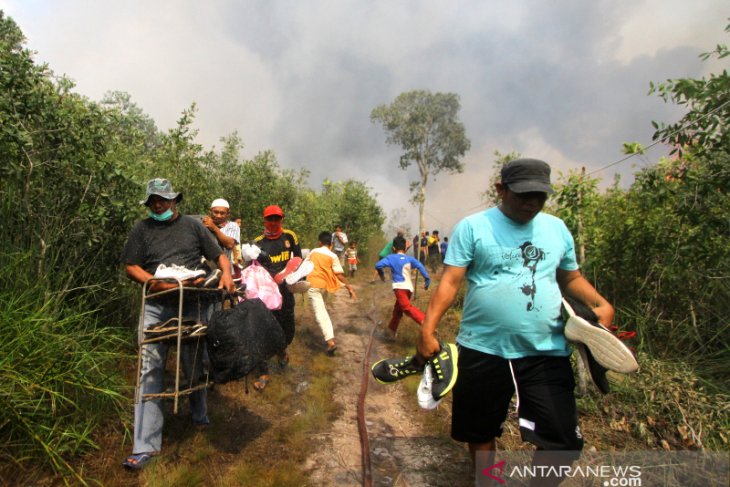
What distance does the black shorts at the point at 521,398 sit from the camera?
232cm

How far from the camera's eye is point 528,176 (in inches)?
96.2

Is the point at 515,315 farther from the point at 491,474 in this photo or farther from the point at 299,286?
the point at 299,286

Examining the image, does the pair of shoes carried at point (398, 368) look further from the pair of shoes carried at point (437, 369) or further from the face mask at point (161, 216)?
the face mask at point (161, 216)

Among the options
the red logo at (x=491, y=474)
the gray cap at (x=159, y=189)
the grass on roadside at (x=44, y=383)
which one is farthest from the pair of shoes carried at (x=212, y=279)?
the red logo at (x=491, y=474)

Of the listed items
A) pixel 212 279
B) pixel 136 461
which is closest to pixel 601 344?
pixel 212 279

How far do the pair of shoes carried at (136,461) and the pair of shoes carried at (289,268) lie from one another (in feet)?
9.16

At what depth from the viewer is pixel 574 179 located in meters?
4.92

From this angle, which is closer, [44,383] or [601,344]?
[601,344]

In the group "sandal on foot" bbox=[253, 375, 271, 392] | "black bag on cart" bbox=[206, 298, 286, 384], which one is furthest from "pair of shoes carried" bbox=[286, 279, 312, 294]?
"black bag on cart" bbox=[206, 298, 286, 384]

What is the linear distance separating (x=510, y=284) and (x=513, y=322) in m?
0.22

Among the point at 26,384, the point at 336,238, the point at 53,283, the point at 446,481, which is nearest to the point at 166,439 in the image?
the point at 26,384

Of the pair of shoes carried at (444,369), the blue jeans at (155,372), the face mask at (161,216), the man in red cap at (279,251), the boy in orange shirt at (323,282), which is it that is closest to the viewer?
the pair of shoes carried at (444,369)

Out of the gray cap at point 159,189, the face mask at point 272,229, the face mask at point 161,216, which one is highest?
the face mask at point 272,229

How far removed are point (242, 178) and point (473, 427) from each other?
1017 cm
